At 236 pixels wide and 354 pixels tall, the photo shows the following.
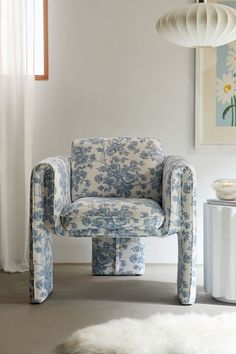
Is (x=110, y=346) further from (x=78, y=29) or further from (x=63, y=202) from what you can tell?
(x=78, y=29)

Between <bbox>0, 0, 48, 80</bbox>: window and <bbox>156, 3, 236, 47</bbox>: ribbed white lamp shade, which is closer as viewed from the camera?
<bbox>156, 3, 236, 47</bbox>: ribbed white lamp shade

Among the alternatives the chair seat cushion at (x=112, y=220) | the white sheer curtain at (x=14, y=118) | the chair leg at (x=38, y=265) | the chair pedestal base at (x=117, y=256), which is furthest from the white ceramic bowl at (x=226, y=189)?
the white sheer curtain at (x=14, y=118)

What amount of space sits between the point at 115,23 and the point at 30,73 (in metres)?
0.66

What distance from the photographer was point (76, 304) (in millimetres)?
3047

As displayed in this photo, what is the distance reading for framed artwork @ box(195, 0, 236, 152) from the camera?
3.96 meters

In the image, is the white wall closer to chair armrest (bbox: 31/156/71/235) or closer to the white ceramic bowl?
the white ceramic bowl

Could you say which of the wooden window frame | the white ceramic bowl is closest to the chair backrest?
the white ceramic bowl

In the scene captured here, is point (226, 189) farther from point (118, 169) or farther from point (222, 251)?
point (118, 169)

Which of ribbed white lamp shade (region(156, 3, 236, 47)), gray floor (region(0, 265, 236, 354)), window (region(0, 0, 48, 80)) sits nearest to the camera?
gray floor (region(0, 265, 236, 354))

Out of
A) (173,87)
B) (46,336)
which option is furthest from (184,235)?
(173,87)

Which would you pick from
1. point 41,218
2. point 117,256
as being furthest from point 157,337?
point 117,256

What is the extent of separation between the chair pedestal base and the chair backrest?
1.01ft

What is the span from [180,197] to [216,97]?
3.83 ft

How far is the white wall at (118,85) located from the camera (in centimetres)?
397
